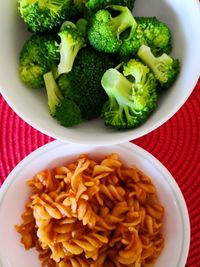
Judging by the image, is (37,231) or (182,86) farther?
(37,231)

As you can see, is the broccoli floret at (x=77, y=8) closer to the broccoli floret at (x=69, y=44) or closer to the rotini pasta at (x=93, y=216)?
Answer: the broccoli floret at (x=69, y=44)

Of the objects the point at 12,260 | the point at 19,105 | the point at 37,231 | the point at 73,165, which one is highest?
the point at 19,105

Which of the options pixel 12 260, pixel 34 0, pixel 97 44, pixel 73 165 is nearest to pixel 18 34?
pixel 34 0

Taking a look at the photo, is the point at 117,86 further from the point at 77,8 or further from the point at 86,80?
the point at 77,8

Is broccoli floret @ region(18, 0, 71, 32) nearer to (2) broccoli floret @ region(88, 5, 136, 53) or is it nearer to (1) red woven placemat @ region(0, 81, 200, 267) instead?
(2) broccoli floret @ region(88, 5, 136, 53)

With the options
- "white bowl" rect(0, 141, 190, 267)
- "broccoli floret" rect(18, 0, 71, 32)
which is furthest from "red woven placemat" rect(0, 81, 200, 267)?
"broccoli floret" rect(18, 0, 71, 32)

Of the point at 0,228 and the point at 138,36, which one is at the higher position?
the point at 138,36

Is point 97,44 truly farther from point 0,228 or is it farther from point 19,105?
point 0,228
